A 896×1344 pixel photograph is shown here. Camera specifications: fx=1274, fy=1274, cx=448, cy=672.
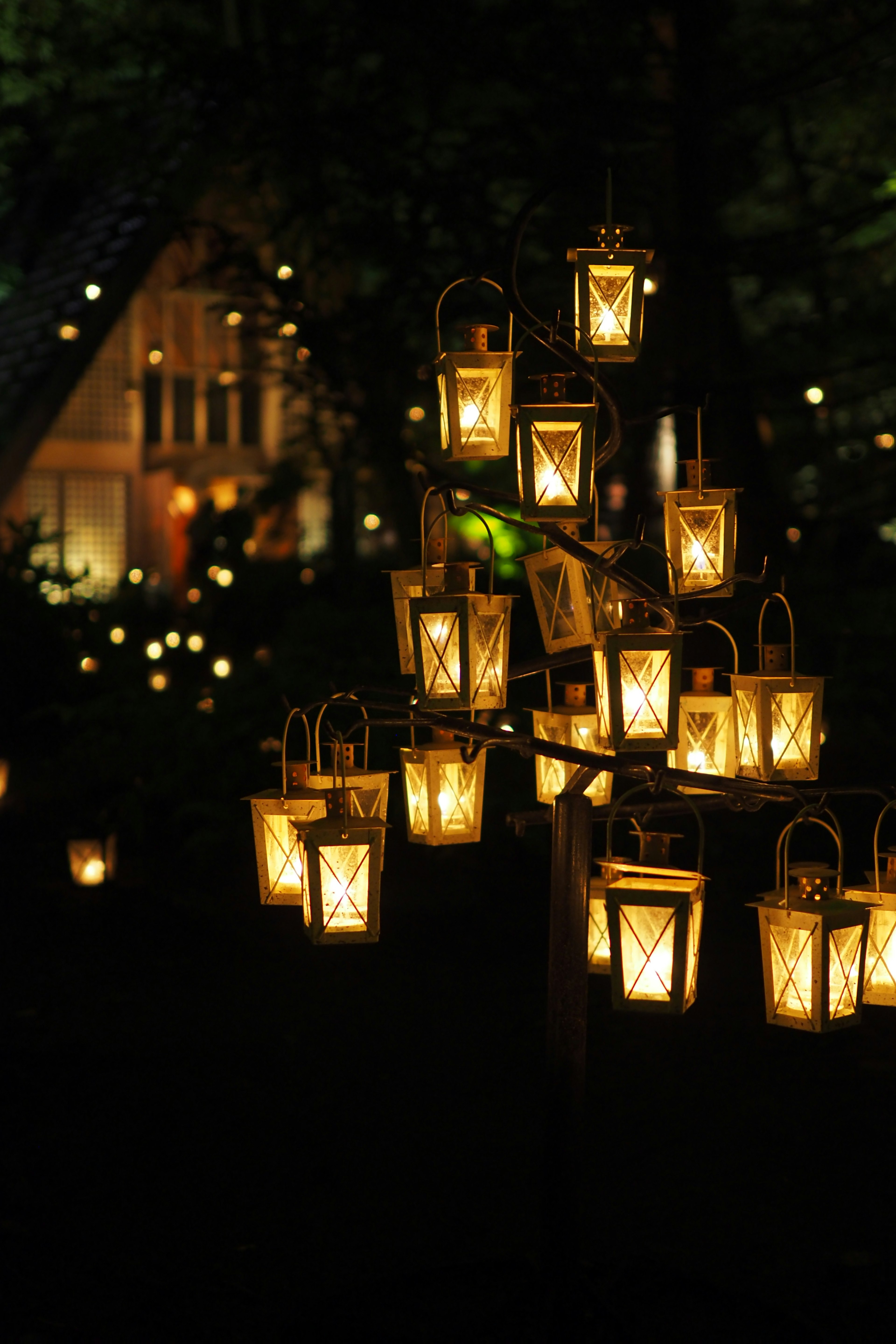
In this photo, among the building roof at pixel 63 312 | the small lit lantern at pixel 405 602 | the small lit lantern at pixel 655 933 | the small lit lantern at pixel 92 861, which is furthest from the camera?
the building roof at pixel 63 312

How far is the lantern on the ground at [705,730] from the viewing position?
4.00 meters

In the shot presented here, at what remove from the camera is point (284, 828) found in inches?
154

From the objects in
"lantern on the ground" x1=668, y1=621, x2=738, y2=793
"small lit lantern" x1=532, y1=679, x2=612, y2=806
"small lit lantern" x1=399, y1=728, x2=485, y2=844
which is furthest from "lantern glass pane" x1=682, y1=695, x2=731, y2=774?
"small lit lantern" x1=399, y1=728, x2=485, y2=844

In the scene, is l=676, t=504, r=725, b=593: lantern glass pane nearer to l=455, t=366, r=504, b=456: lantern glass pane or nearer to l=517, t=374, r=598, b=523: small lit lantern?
l=517, t=374, r=598, b=523: small lit lantern

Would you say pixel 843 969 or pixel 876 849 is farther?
pixel 876 849

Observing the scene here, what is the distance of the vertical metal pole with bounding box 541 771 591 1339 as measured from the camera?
11.8ft

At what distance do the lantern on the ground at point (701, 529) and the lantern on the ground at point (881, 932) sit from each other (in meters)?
0.88

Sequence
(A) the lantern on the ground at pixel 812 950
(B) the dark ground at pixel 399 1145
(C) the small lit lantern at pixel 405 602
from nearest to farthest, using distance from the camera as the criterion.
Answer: (A) the lantern on the ground at pixel 812 950, (C) the small lit lantern at pixel 405 602, (B) the dark ground at pixel 399 1145

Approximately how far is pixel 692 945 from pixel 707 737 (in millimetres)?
957

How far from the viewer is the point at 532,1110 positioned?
559 centimetres

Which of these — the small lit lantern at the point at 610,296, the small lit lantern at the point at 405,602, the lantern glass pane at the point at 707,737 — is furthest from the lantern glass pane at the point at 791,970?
the small lit lantern at the point at 610,296

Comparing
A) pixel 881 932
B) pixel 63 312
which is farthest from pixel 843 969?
pixel 63 312

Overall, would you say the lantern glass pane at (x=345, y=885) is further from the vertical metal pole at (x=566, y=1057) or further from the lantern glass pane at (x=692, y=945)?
the lantern glass pane at (x=692, y=945)

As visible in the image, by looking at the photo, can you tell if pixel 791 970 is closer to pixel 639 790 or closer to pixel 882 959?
pixel 882 959
